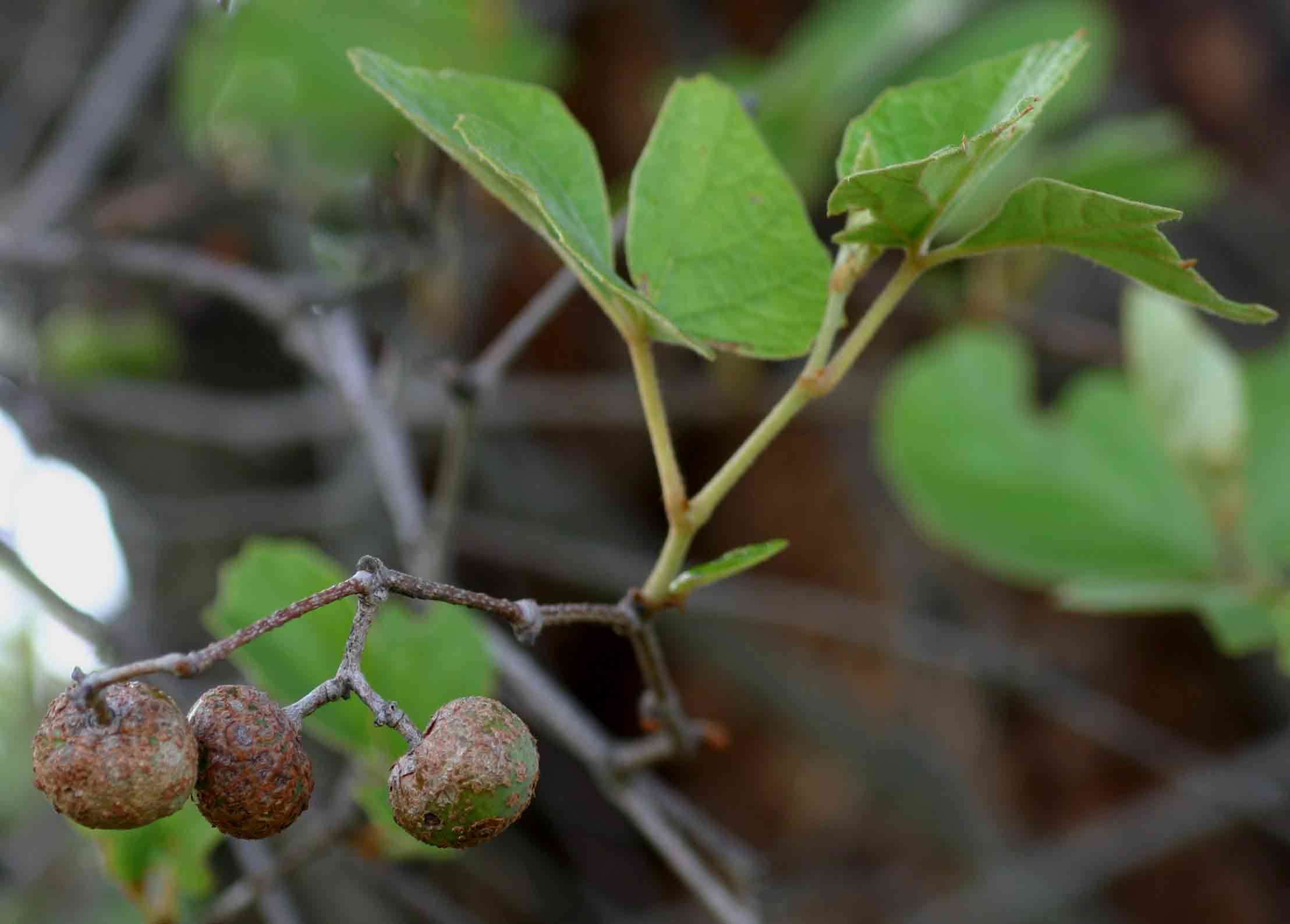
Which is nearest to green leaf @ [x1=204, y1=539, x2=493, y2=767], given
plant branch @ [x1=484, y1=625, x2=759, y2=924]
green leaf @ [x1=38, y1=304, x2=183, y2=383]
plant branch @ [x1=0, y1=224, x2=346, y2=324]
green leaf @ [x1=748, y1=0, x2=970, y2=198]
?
plant branch @ [x1=484, y1=625, x2=759, y2=924]

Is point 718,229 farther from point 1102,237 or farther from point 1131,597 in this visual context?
point 1131,597

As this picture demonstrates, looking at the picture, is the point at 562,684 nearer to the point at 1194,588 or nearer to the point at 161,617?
the point at 161,617

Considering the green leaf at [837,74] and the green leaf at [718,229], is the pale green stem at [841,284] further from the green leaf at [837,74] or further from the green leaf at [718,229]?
the green leaf at [837,74]

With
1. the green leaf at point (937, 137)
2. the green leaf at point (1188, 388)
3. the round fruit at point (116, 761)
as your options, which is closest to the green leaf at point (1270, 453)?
the green leaf at point (1188, 388)

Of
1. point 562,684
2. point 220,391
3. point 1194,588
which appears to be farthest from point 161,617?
point 1194,588

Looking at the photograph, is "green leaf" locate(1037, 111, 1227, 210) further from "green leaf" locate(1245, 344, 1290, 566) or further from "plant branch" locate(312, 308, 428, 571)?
"plant branch" locate(312, 308, 428, 571)

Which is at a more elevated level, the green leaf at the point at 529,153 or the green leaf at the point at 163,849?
the green leaf at the point at 529,153
